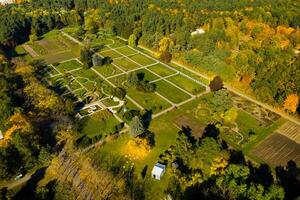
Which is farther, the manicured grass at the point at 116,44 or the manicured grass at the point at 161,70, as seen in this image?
the manicured grass at the point at 116,44

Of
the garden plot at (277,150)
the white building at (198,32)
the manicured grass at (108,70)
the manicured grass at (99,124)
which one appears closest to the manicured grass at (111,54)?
the manicured grass at (108,70)

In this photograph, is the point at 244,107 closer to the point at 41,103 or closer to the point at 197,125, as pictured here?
the point at 197,125

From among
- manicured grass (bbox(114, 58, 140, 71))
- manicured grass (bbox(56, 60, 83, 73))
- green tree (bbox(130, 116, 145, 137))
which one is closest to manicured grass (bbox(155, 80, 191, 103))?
manicured grass (bbox(114, 58, 140, 71))

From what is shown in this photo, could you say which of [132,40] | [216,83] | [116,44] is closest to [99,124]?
[216,83]

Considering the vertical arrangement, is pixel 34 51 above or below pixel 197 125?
below

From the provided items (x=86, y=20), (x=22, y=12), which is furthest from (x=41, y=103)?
(x=22, y=12)

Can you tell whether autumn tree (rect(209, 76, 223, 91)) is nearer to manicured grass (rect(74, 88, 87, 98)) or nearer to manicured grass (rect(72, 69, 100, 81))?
manicured grass (rect(72, 69, 100, 81))

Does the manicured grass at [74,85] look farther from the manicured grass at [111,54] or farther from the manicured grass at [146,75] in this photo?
the manicured grass at [111,54]
